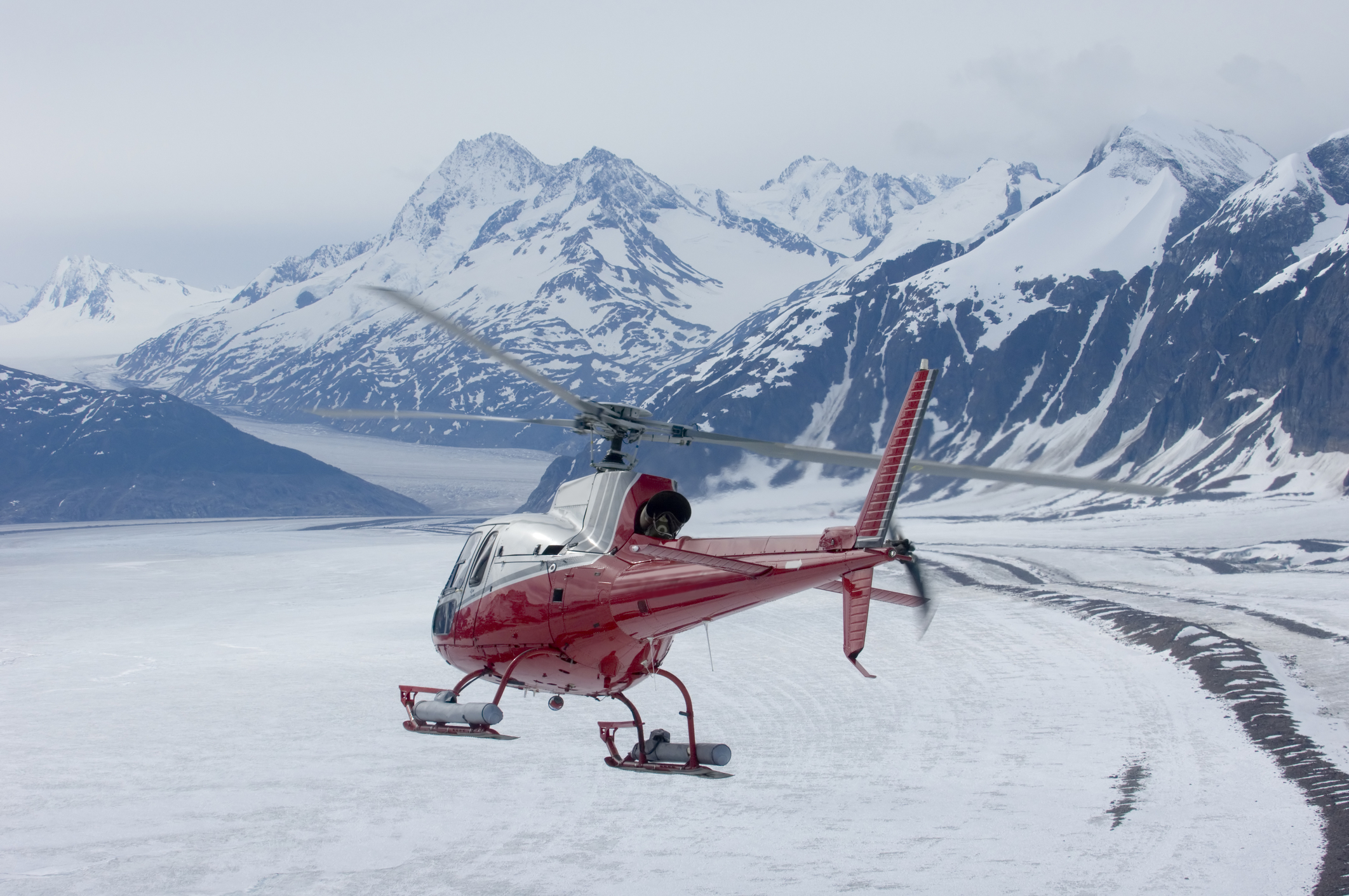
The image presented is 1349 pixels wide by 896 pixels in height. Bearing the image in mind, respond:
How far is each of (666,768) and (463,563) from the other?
5.85 metres

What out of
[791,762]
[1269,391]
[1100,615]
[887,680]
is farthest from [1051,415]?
[791,762]

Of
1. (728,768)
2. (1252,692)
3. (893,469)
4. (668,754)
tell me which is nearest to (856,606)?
(893,469)

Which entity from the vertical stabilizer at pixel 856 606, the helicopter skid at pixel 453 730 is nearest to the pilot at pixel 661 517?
the vertical stabilizer at pixel 856 606

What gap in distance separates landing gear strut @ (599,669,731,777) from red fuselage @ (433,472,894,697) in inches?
36.0

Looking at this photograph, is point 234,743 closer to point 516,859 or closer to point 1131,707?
point 516,859

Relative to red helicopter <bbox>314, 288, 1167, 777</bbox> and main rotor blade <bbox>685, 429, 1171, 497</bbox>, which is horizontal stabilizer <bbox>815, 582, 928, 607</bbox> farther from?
main rotor blade <bbox>685, 429, 1171, 497</bbox>

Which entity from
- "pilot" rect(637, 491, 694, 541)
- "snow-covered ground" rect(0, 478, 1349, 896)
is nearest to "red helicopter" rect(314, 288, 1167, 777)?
"pilot" rect(637, 491, 694, 541)

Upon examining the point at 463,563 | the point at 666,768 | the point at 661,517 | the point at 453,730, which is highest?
the point at 661,517

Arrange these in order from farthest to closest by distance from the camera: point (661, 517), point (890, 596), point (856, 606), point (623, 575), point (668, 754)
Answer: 1. point (668, 754)
2. point (661, 517)
3. point (890, 596)
4. point (623, 575)
5. point (856, 606)

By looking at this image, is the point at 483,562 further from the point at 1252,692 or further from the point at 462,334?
the point at 1252,692

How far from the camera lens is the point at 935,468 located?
19031mm

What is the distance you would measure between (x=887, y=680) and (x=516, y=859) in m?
22.9

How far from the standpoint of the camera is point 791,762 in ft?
109

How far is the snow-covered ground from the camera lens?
24.2m
